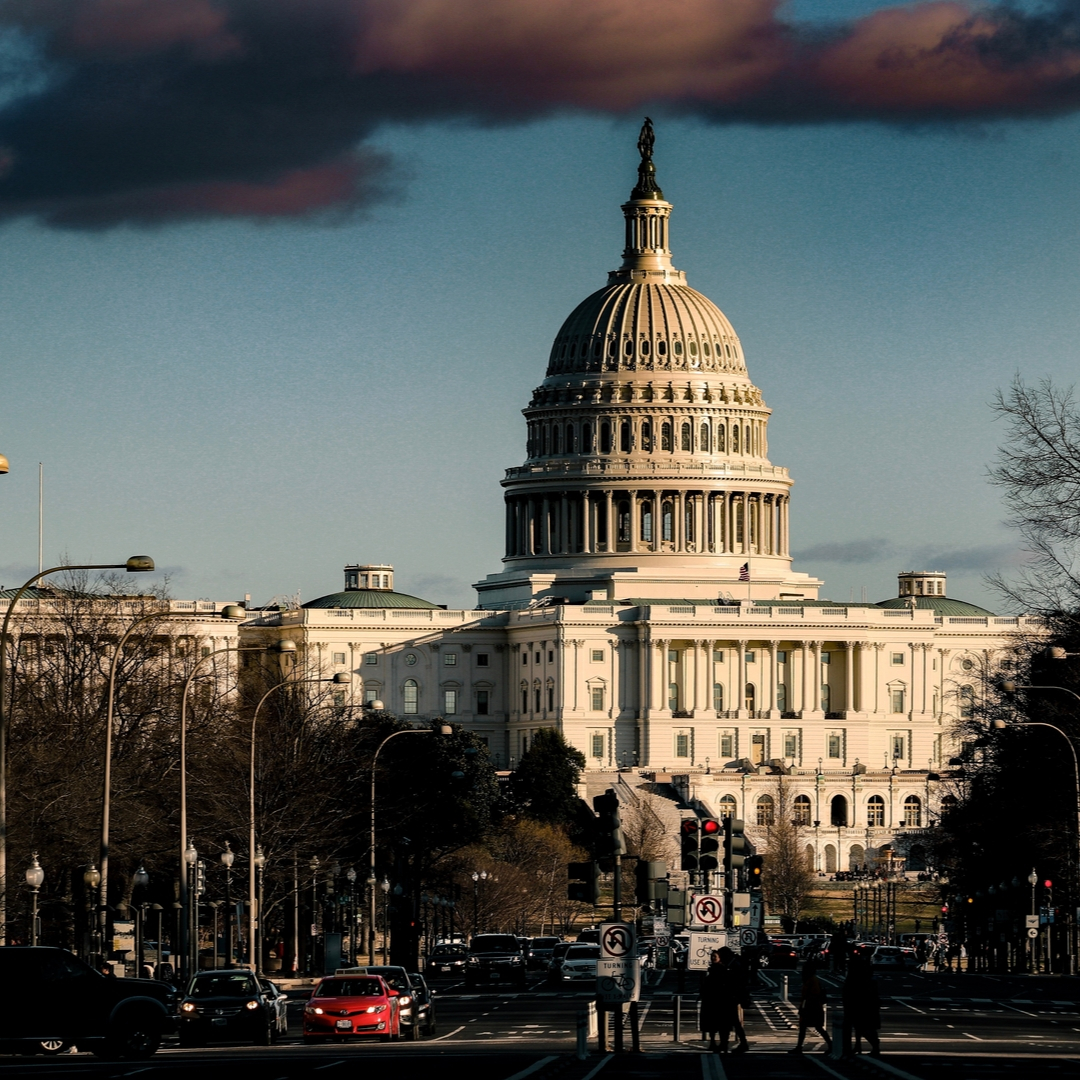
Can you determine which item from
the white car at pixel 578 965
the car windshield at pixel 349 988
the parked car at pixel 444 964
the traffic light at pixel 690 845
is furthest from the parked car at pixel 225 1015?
the parked car at pixel 444 964

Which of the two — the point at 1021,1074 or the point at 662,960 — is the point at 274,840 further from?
the point at 1021,1074

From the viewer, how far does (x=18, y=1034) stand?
4938 cm

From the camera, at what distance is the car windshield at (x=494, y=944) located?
92.9m

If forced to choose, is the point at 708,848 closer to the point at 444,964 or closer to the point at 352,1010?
the point at 352,1010

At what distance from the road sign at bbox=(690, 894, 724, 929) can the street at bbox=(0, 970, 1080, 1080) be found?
2.15 meters

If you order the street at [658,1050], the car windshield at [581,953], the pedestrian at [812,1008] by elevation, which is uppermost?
the car windshield at [581,953]

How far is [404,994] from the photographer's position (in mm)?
60250

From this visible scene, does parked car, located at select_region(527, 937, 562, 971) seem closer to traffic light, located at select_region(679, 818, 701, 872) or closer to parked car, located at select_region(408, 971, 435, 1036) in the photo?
parked car, located at select_region(408, 971, 435, 1036)

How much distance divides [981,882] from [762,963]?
15.2m

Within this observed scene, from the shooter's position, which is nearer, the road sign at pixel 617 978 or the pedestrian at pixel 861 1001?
the road sign at pixel 617 978

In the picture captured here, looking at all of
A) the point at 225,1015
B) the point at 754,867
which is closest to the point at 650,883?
the point at 225,1015

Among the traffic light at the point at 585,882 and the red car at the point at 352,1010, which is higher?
the traffic light at the point at 585,882

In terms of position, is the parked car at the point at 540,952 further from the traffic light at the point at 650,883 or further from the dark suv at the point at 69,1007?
the dark suv at the point at 69,1007

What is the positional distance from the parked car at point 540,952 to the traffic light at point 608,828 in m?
65.2
